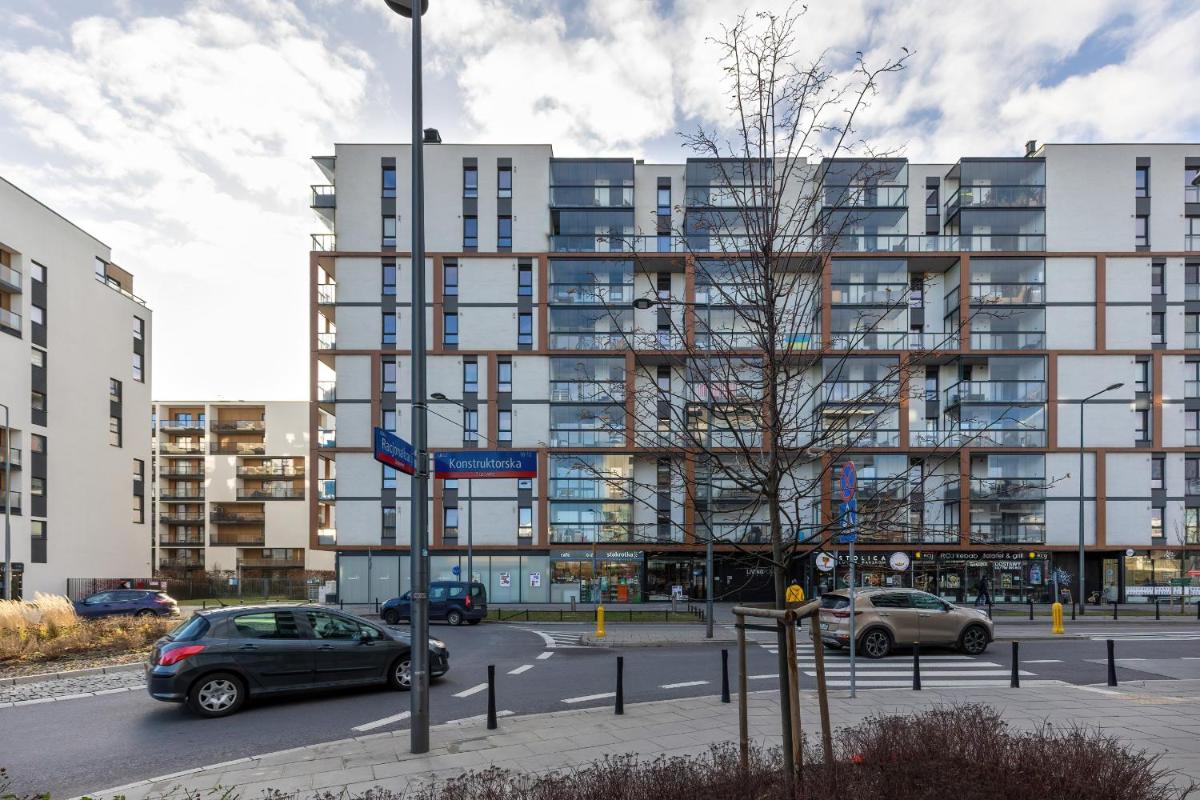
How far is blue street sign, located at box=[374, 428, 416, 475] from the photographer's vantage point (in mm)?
7891

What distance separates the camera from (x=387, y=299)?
134ft

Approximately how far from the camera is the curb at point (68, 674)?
13.2 m

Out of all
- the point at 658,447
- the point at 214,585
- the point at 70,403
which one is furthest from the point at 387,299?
the point at 658,447

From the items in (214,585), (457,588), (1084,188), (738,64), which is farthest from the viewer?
(214,585)

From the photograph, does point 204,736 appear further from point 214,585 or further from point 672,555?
point 214,585

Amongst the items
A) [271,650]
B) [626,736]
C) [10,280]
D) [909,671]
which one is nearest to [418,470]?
[626,736]

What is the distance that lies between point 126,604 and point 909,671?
2972 cm

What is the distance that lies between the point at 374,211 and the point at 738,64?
127 ft

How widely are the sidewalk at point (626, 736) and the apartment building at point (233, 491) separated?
6312 centimetres

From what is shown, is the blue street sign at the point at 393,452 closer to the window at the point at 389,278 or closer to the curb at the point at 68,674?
the curb at the point at 68,674

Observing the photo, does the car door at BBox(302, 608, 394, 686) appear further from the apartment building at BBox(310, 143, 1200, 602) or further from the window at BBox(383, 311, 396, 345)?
the window at BBox(383, 311, 396, 345)

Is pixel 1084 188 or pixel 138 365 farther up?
pixel 1084 188

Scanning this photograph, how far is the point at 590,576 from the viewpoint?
131 feet

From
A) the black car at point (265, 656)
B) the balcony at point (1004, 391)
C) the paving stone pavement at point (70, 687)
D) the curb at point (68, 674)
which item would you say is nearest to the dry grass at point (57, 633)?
the curb at point (68, 674)
